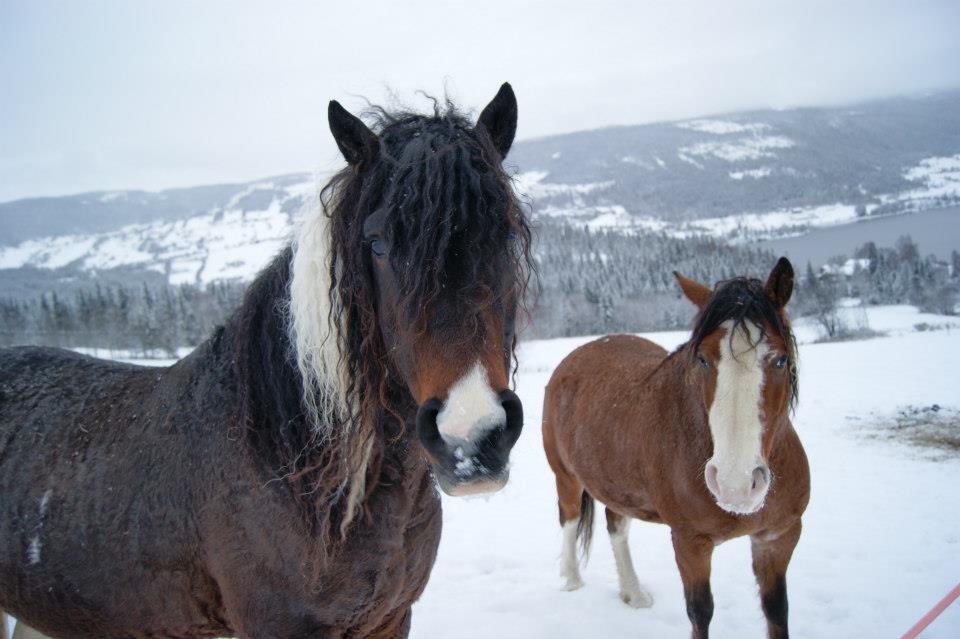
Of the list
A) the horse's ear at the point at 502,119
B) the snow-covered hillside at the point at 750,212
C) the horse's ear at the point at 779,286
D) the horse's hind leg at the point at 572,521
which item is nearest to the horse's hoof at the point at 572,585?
the horse's hind leg at the point at 572,521

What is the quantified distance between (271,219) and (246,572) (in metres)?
149

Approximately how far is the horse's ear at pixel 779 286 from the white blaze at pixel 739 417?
341 millimetres

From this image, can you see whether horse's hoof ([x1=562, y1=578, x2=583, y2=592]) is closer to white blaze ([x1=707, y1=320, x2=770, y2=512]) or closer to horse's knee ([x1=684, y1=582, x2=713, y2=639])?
horse's knee ([x1=684, y1=582, x2=713, y2=639])

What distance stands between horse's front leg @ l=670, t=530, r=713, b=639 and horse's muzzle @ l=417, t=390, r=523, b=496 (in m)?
2.71

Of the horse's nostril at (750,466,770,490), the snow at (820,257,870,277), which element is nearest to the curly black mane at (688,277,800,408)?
the horse's nostril at (750,466,770,490)

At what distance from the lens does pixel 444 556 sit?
6336 mm

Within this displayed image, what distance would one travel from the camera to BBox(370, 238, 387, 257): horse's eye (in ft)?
5.36

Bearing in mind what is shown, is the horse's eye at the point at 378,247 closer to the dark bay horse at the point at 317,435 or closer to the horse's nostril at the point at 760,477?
the dark bay horse at the point at 317,435

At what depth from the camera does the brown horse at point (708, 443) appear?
2.94 metres

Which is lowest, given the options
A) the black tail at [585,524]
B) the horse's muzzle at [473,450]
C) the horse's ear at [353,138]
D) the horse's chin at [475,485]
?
the black tail at [585,524]

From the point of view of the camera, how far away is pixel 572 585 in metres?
5.24

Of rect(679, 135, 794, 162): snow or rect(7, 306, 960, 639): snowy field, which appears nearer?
rect(7, 306, 960, 639): snowy field

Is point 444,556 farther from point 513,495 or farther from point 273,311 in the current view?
point 273,311

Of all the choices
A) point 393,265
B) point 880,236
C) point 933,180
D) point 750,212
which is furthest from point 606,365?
point 750,212
